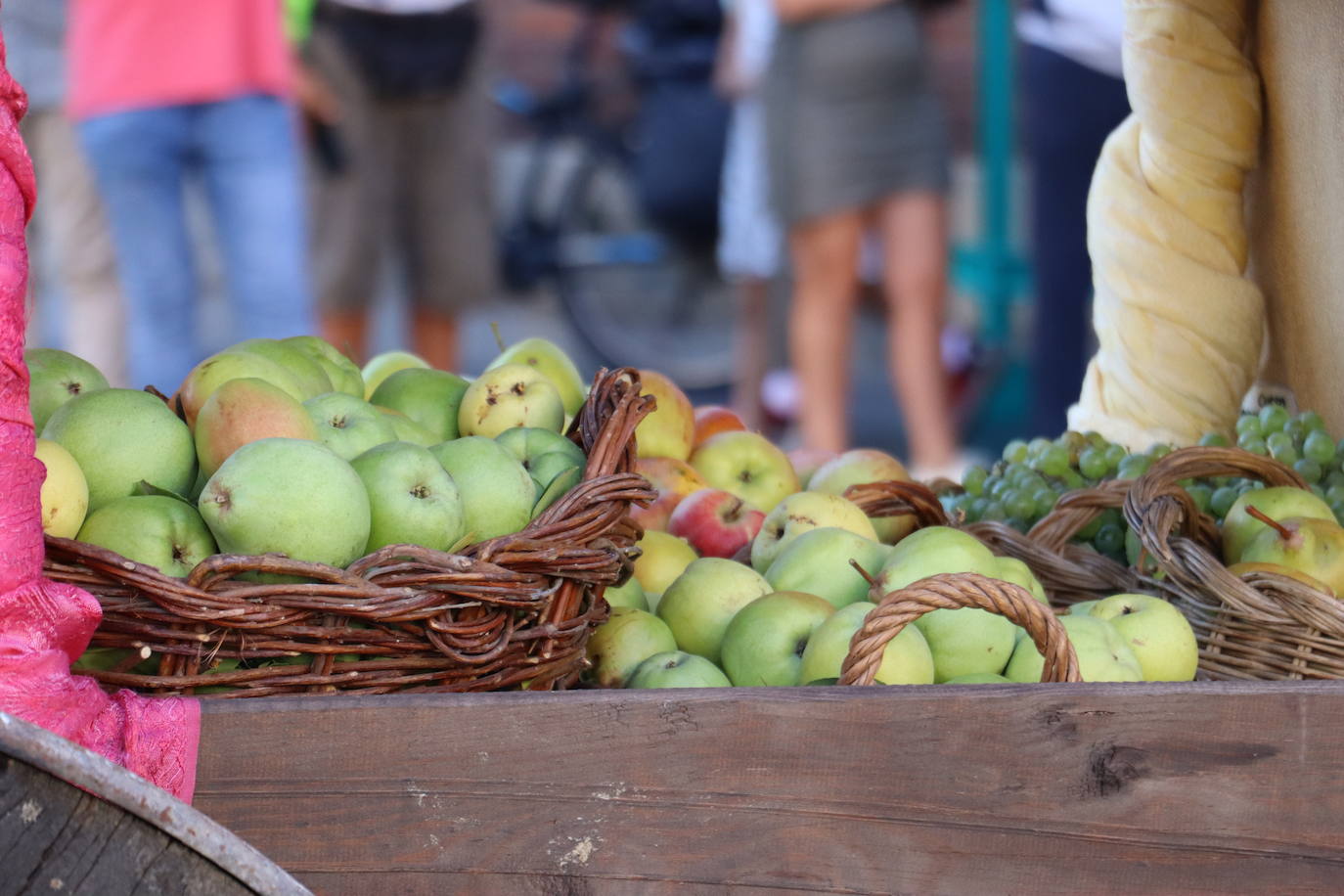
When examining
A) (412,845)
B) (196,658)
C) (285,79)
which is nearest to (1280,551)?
(412,845)

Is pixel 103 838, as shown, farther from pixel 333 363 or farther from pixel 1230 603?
pixel 1230 603

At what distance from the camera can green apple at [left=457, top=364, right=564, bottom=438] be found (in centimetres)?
162

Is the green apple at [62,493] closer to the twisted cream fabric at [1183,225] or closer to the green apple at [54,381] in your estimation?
the green apple at [54,381]

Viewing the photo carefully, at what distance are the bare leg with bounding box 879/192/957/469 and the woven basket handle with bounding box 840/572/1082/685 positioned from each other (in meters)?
3.05

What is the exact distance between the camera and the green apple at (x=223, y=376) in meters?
1.43

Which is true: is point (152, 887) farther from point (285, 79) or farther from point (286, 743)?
point (285, 79)

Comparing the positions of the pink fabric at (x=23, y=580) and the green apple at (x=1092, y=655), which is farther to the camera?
the green apple at (x=1092, y=655)

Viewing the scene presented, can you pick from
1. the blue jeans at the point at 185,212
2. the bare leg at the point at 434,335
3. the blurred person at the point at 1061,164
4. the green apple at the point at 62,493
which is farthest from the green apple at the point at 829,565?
the bare leg at the point at 434,335

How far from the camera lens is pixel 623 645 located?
1.50 metres

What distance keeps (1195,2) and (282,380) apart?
144cm

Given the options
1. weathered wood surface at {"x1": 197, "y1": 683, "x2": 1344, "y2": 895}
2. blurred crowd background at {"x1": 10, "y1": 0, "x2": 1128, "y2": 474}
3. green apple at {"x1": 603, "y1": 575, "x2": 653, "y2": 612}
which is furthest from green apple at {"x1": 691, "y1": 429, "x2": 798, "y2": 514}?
blurred crowd background at {"x1": 10, "y1": 0, "x2": 1128, "y2": 474}

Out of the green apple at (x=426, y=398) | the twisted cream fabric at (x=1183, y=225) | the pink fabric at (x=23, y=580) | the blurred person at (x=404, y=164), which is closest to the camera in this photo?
the pink fabric at (x=23, y=580)

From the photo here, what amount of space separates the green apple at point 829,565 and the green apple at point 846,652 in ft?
0.57

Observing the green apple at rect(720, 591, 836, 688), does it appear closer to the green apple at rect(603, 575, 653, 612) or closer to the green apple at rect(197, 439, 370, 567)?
the green apple at rect(603, 575, 653, 612)
